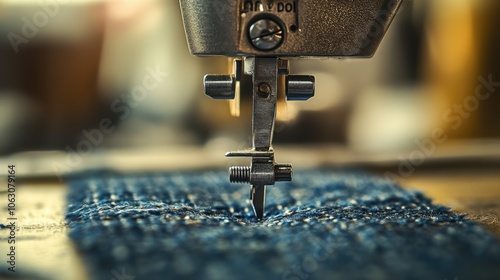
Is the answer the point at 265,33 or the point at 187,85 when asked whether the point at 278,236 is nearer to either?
the point at 265,33

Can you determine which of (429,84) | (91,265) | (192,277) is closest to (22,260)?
(91,265)

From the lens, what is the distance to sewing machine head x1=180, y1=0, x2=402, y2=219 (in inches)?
35.5

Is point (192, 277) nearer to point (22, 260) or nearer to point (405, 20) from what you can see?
point (22, 260)

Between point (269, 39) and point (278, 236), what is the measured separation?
257 millimetres

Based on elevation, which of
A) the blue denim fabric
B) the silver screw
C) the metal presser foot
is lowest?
the blue denim fabric

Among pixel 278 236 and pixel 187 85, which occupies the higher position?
pixel 187 85

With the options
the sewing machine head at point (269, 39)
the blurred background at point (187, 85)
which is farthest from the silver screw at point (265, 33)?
the blurred background at point (187, 85)

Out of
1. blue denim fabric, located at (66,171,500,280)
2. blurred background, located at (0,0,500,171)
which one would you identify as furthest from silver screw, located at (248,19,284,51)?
blurred background, located at (0,0,500,171)

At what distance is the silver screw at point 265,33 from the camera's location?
90cm

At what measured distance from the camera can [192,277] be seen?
668 millimetres

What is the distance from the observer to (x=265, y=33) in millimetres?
897

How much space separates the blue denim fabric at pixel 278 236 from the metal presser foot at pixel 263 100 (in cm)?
7

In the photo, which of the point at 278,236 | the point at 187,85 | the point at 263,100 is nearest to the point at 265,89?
the point at 263,100

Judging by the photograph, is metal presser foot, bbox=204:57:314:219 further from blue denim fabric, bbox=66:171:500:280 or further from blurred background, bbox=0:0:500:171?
blurred background, bbox=0:0:500:171
